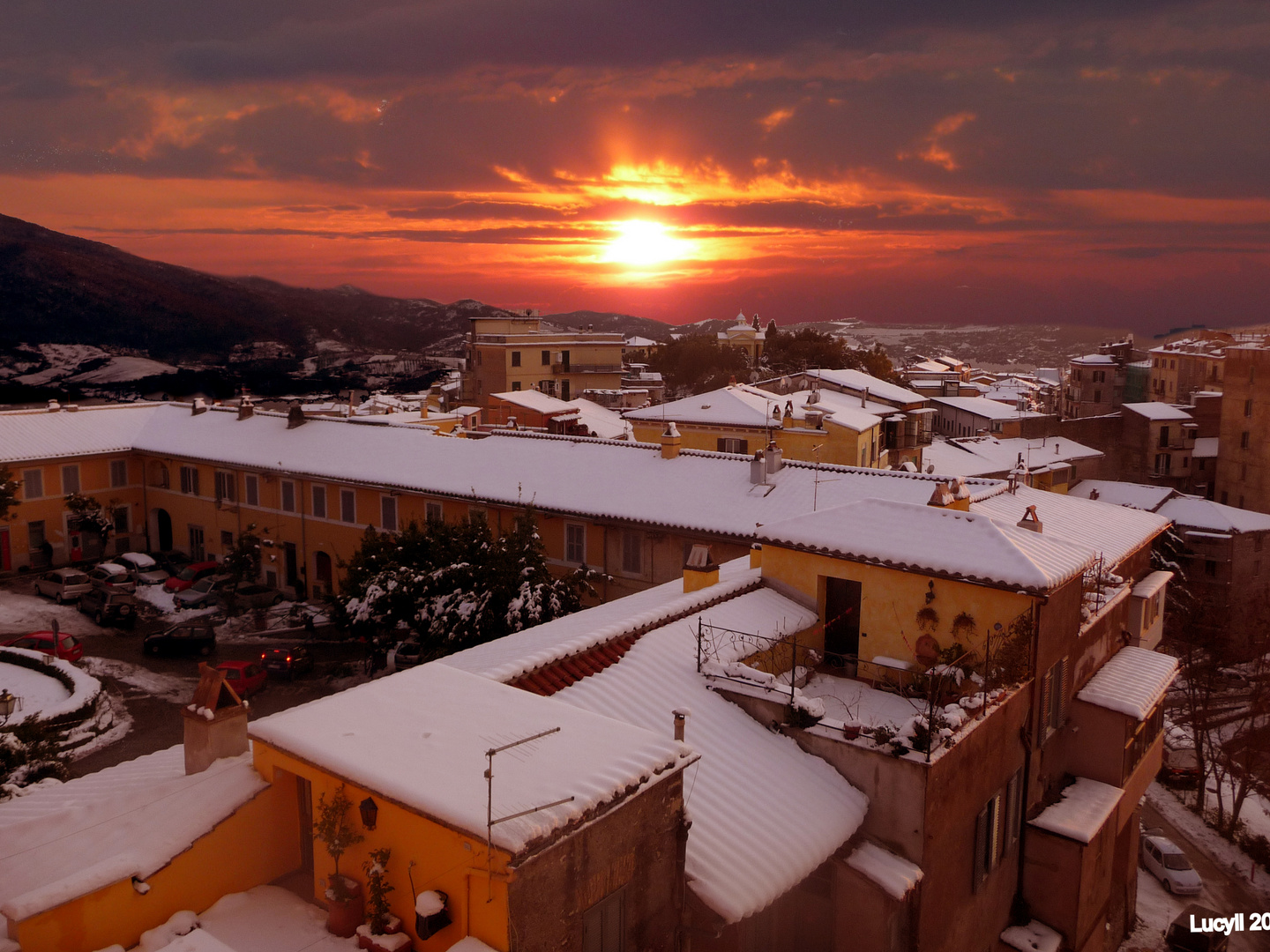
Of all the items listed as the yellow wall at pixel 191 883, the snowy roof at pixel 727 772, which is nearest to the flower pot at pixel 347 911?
the yellow wall at pixel 191 883

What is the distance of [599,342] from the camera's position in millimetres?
73625

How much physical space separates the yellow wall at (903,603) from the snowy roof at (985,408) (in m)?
54.0

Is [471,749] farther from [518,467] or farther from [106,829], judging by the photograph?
[518,467]

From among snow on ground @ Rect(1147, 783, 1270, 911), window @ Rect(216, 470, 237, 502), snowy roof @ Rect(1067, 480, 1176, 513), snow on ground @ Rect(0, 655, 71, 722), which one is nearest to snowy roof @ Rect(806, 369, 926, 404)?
snowy roof @ Rect(1067, 480, 1176, 513)

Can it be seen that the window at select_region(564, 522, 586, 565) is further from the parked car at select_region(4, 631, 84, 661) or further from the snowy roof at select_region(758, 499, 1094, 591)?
the parked car at select_region(4, 631, 84, 661)

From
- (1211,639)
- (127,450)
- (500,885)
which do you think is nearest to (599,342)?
(127,450)

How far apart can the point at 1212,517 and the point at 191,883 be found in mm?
54573

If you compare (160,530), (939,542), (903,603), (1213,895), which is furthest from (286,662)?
(1213,895)

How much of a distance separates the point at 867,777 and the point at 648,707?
2804mm

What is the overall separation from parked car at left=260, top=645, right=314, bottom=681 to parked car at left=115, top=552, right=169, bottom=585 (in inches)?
454

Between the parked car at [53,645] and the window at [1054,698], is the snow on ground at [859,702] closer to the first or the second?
the window at [1054,698]

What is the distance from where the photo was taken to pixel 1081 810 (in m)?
15.1

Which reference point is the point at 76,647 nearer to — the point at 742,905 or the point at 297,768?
the point at 297,768

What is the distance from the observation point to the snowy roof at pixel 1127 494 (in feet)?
166
